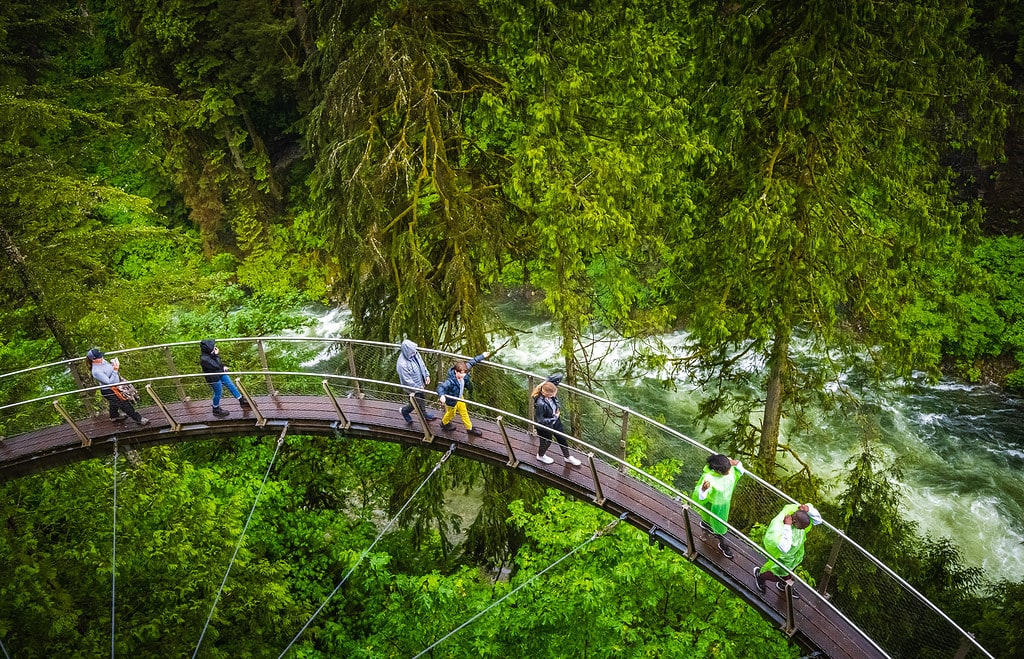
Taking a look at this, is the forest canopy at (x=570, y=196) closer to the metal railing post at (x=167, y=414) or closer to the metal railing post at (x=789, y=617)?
the metal railing post at (x=167, y=414)

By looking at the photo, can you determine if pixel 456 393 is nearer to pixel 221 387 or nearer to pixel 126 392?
pixel 221 387

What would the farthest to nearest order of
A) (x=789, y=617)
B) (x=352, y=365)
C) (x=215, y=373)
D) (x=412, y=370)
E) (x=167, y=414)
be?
(x=352, y=365) → (x=167, y=414) → (x=215, y=373) → (x=412, y=370) → (x=789, y=617)

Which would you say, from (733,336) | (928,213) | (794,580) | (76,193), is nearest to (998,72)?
(928,213)

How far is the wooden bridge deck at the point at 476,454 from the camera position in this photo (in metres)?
6.69

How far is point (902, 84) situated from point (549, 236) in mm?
5357

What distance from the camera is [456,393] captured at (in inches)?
339

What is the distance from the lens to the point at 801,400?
11.2 m

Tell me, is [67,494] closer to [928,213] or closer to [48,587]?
[48,587]

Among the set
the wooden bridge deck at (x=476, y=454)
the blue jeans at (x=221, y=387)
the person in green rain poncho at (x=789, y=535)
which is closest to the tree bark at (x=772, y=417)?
the wooden bridge deck at (x=476, y=454)

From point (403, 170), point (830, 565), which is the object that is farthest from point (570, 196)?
point (830, 565)

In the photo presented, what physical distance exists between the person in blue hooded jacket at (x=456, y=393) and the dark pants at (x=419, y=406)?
0.27 meters

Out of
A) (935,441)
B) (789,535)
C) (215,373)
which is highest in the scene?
(789,535)

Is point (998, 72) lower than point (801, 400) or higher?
higher

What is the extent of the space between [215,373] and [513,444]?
451 cm
